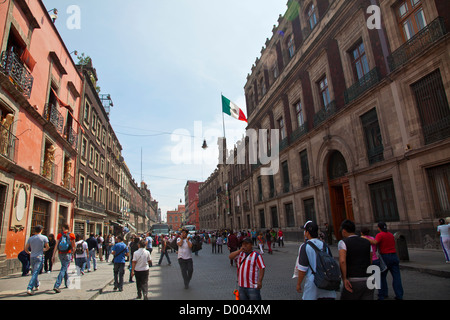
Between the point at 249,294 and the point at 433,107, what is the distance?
37.2 feet

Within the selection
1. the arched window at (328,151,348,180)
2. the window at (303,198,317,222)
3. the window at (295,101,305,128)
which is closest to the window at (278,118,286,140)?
the window at (295,101,305,128)

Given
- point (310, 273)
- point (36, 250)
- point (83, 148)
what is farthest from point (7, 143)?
point (83, 148)

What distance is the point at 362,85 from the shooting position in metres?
15.0

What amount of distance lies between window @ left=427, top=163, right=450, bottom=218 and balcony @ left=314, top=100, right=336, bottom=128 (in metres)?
7.51

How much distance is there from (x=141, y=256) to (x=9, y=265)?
25.1 feet

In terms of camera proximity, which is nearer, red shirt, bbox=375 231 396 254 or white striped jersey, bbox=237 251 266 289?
white striped jersey, bbox=237 251 266 289

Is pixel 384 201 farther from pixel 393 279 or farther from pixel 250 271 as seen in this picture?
pixel 250 271

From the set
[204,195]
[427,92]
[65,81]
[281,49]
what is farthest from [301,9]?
[204,195]

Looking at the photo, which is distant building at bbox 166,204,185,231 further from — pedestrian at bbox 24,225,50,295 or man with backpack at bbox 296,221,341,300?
man with backpack at bbox 296,221,341,300

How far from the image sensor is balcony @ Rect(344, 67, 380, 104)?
13919 mm

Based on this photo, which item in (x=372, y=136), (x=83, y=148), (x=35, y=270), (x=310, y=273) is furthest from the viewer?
(x=83, y=148)

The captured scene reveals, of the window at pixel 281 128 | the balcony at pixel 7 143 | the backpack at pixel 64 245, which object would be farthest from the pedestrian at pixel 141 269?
the window at pixel 281 128

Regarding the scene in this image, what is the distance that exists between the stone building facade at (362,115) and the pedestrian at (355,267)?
9279mm

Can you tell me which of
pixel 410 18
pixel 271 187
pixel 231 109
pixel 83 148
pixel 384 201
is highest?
pixel 410 18
